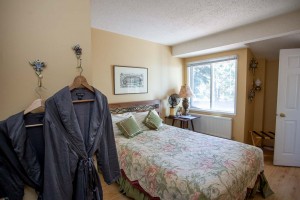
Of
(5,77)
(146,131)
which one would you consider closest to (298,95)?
(146,131)

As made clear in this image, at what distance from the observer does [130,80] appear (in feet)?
11.6

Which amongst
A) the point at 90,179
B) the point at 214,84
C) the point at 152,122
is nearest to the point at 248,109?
the point at 214,84

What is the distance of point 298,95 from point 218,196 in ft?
8.37

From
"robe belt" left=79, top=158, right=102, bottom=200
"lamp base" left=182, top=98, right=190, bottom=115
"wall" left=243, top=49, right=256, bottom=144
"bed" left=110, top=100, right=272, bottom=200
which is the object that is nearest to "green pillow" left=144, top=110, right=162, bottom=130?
"bed" left=110, top=100, right=272, bottom=200

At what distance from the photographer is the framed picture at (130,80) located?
11.0ft

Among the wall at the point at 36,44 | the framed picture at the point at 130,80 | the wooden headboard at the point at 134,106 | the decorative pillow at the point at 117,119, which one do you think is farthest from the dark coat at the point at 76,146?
the framed picture at the point at 130,80

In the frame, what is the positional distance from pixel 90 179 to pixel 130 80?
266 cm

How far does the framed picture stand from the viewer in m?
3.34

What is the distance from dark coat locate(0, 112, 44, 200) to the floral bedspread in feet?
3.80

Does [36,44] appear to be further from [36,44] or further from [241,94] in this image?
[241,94]

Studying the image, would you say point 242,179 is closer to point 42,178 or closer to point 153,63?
point 42,178

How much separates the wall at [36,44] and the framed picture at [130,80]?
2219 mm

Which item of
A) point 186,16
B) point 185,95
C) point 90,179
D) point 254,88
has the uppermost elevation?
point 186,16

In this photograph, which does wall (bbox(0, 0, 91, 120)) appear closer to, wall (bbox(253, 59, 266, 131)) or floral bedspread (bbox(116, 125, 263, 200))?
floral bedspread (bbox(116, 125, 263, 200))
